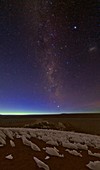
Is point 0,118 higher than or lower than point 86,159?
higher

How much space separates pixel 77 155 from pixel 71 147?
4.34 ft

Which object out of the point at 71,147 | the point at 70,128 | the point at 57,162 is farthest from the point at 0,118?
the point at 57,162

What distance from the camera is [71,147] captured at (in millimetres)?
9789

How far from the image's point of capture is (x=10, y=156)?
724 cm

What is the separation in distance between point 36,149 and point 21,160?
127cm

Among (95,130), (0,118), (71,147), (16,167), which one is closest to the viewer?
(16,167)

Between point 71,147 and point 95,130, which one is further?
point 95,130

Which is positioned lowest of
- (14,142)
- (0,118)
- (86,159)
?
(86,159)

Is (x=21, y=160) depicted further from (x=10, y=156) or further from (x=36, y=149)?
(x=36, y=149)

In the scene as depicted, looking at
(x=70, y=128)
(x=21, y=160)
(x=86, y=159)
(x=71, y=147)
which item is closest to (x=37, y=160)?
(x=21, y=160)

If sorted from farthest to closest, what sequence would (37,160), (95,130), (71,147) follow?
1. (95,130)
2. (71,147)
3. (37,160)

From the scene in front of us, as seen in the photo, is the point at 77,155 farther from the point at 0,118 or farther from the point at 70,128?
the point at 0,118

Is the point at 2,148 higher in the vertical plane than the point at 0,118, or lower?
lower

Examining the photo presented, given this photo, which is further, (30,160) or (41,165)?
(30,160)
